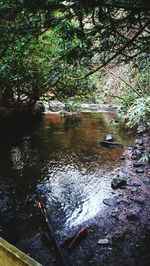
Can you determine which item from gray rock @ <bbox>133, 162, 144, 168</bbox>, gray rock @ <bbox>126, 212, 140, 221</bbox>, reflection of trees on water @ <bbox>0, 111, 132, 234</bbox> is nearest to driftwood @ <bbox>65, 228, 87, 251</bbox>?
reflection of trees on water @ <bbox>0, 111, 132, 234</bbox>

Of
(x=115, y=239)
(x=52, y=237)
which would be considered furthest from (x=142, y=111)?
(x=52, y=237)

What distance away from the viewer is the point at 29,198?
692cm

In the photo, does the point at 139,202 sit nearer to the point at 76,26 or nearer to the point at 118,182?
the point at 118,182

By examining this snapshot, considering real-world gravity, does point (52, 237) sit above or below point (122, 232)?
above

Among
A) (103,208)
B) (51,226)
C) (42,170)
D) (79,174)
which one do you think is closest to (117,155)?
(79,174)

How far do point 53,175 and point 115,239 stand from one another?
11.7 feet

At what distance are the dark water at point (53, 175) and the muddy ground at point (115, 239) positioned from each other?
34cm

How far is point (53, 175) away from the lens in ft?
27.9

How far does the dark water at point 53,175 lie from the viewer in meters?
6.05

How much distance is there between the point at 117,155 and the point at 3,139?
575cm

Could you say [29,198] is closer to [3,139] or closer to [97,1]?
[97,1]

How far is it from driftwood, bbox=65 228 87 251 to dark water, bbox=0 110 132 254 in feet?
1.31

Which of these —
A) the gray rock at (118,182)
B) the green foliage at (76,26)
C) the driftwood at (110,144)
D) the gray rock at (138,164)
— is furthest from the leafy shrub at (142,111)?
the driftwood at (110,144)

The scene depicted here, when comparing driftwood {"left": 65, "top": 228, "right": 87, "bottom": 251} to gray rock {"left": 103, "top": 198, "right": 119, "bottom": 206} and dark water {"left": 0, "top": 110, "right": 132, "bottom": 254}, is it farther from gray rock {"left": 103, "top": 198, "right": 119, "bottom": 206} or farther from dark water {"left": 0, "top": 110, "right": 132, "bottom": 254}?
gray rock {"left": 103, "top": 198, "right": 119, "bottom": 206}
